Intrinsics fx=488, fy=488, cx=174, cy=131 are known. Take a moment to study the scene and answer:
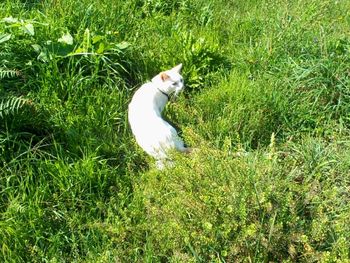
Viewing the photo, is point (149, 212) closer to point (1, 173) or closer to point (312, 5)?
point (1, 173)

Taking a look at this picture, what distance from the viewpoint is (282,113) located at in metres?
3.51

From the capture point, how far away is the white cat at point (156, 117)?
3.01 metres

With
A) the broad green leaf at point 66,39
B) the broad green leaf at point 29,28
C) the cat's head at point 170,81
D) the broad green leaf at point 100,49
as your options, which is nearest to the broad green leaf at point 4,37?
the broad green leaf at point 29,28

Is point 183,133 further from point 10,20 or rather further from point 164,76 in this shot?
point 10,20

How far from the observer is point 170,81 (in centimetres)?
349

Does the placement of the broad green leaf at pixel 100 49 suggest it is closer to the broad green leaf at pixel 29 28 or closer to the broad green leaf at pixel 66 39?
the broad green leaf at pixel 66 39

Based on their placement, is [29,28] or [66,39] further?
[66,39]

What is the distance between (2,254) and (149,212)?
767 millimetres

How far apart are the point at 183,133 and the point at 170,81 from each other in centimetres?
56

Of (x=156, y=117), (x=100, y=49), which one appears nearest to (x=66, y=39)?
(x=100, y=49)

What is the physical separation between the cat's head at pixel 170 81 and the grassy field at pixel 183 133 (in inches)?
4.9

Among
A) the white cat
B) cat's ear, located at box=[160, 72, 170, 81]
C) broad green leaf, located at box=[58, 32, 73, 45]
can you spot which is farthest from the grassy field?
cat's ear, located at box=[160, 72, 170, 81]

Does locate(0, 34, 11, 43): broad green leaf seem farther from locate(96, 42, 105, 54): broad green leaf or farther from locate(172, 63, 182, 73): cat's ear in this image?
locate(172, 63, 182, 73): cat's ear

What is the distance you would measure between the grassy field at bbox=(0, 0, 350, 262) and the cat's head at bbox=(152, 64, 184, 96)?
124mm
